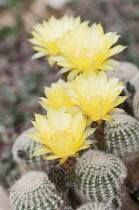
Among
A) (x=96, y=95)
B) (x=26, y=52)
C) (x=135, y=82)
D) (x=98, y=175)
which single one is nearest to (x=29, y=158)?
(x=98, y=175)

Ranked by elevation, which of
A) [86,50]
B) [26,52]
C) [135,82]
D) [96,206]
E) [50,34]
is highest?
[26,52]

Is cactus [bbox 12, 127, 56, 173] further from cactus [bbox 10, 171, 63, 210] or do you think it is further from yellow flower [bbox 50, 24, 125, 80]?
yellow flower [bbox 50, 24, 125, 80]

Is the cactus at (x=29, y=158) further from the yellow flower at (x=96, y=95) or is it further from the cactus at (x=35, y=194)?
the yellow flower at (x=96, y=95)

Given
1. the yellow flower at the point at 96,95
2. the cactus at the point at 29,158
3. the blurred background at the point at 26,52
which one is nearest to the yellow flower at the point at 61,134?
the yellow flower at the point at 96,95

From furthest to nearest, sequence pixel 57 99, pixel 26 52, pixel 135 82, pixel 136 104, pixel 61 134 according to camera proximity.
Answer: pixel 26 52 → pixel 135 82 → pixel 136 104 → pixel 57 99 → pixel 61 134

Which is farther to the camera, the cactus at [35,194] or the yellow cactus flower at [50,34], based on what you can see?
the yellow cactus flower at [50,34]

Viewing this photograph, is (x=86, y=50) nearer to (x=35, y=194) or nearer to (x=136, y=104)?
(x=136, y=104)

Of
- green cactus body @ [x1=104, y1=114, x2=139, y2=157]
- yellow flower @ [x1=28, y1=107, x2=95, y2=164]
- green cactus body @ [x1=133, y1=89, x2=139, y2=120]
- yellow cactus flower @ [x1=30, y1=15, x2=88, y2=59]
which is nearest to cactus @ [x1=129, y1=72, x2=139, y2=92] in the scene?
green cactus body @ [x1=133, y1=89, x2=139, y2=120]
